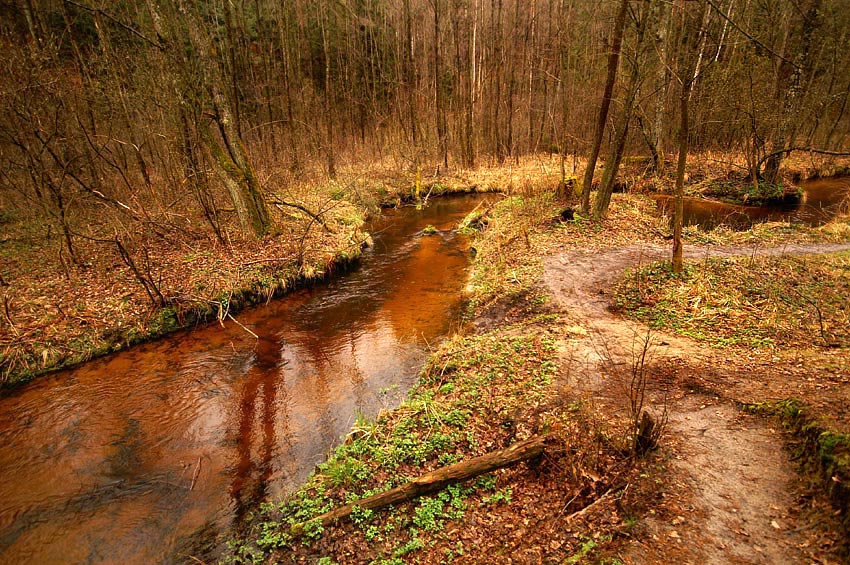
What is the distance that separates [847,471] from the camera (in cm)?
319

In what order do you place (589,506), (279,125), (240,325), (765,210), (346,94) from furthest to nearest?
(346,94) → (279,125) → (765,210) → (240,325) → (589,506)

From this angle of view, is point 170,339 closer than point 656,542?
No

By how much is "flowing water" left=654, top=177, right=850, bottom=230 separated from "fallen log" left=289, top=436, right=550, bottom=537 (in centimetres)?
1217

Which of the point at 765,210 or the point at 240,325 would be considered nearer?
the point at 240,325

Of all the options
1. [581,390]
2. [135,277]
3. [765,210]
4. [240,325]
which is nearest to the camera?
[581,390]

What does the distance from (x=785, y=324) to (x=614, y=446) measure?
4250mm

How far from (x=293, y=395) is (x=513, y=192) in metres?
15.6

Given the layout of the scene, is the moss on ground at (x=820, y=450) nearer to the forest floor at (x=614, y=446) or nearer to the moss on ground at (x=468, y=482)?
the forest floor at (x=614, y=446)

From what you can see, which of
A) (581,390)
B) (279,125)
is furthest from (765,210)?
(279,125)

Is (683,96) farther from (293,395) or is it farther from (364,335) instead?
(293,395)

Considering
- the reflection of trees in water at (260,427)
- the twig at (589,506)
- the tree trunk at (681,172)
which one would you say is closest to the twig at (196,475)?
the reflection of trees in water at (260,427)

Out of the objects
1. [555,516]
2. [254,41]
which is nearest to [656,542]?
[555,516]

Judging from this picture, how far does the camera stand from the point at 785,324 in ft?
20.8

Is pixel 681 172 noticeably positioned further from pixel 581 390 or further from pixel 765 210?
pixel 765 210
